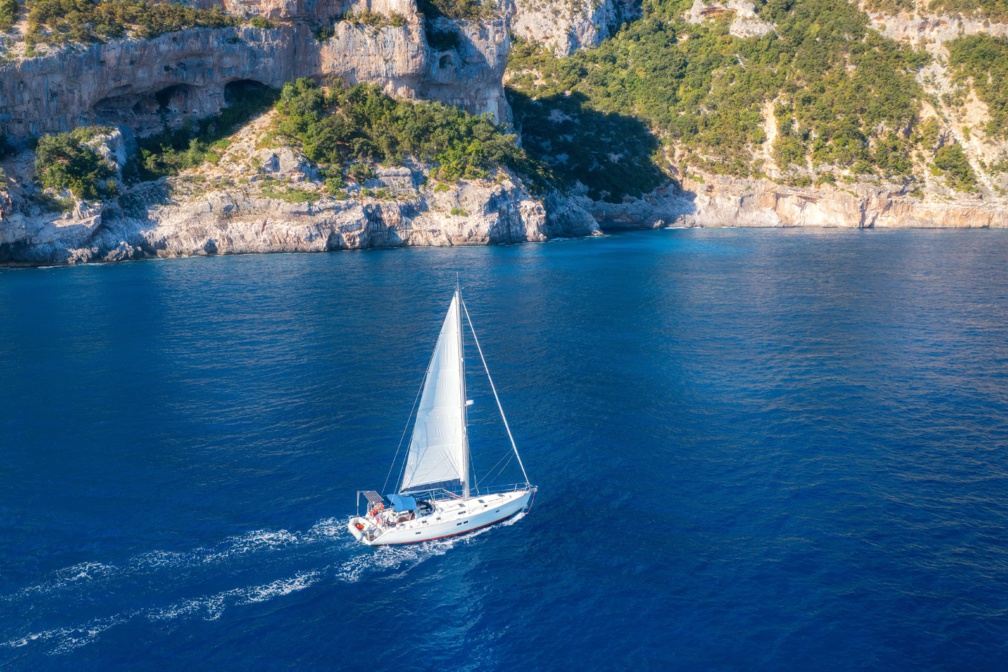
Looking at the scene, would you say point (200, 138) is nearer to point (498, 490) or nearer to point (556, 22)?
point (498, 490)

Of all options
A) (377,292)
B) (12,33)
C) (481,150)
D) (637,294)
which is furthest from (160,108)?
(637,294)

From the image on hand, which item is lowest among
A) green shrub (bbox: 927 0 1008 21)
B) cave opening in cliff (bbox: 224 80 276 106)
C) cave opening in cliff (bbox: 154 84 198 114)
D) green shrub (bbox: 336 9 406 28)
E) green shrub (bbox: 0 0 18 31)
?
cave opening in cliff (bbox: 154 84 198 114)

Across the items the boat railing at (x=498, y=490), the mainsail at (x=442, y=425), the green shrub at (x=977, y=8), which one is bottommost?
the boat railing at (x=498, y=490)

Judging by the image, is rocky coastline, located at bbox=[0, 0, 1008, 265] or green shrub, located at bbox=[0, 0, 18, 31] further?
rocky coastline, located at bbox=[0, 0, 1008, 265]

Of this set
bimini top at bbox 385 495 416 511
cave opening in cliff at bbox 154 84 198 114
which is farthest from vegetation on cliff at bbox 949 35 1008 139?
bimini top at bbox 385 495 416 511

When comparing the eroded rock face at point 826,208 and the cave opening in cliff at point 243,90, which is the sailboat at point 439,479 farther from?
the eroded rock face at point 826,208

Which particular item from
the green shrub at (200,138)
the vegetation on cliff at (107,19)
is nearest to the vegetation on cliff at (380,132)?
the green shrub at (200,138)

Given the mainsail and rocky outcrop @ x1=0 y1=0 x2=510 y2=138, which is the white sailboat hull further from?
rocky outcrop @ x1=0 y1=0 x2=510 y2=138
